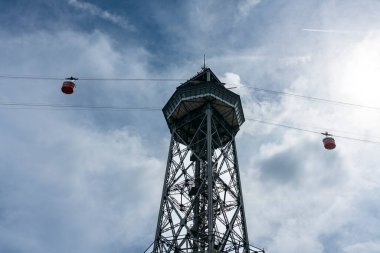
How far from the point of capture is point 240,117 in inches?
1721

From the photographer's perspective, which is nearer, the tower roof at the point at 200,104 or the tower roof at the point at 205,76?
the tower roof at the point at 200,104

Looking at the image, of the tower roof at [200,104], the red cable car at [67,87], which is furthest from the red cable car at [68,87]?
the tower roof at [200,104]

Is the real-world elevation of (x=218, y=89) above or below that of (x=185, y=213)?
above

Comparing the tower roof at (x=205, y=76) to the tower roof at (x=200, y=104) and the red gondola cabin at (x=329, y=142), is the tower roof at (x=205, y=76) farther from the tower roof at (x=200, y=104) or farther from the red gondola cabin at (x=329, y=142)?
the red gondola cabin at (x=329, y=142)

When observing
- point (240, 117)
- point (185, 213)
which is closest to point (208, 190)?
point (185, 213)

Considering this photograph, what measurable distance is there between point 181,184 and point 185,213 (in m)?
4.21

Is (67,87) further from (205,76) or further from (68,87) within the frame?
(205,76)

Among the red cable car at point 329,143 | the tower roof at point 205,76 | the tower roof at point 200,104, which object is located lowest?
the red cable car at point 329,143

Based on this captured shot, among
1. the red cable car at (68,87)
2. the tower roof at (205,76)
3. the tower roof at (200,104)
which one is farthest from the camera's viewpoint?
the tower roof at (205,76)

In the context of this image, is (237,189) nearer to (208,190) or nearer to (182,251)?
(208,190)

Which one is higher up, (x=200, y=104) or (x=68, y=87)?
(x=200, y=104)

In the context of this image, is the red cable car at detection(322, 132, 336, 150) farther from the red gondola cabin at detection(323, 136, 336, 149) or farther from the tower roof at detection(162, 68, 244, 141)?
the tower roof at detection(162, 68, 244, 141)

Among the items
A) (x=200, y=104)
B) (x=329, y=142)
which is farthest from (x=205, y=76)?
(x=329, y=142)

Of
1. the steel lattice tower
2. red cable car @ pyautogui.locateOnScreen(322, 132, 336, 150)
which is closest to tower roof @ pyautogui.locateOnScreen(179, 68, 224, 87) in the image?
the steel lattice tower
